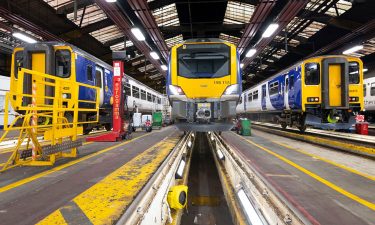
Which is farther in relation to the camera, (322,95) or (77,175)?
(322,95)

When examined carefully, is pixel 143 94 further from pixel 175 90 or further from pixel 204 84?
pixel 204 84

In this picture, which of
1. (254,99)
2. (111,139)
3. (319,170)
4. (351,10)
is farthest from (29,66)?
(254,99)

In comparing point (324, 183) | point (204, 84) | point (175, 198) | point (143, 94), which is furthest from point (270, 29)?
point (175, 198)

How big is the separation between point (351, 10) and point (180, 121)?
10.3 m

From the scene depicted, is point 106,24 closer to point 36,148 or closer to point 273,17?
point 273,17

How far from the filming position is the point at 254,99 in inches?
725

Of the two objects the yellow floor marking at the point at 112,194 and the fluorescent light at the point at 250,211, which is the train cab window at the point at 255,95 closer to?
the fluorescent light at the point at 250,211

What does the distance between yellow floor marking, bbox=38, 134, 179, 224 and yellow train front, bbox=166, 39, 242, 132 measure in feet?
8.97

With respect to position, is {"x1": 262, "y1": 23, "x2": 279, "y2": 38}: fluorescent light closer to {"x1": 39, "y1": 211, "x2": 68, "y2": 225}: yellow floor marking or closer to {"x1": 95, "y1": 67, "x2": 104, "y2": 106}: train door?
{"x1": 95, "y1": 67, "x2": 104, "y2": 106}: train door

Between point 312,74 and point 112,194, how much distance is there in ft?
29.4

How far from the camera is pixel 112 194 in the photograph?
282 cm

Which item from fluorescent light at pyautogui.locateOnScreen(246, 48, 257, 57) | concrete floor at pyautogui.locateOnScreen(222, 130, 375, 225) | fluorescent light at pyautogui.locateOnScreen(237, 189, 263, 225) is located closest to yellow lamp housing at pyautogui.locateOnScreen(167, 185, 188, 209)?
fluorescent light at pyautogui.locateOnScreen(237, 189, 263, 225)

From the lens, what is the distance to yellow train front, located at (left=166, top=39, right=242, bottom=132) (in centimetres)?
678

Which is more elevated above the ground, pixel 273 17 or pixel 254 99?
pixel 273 17
